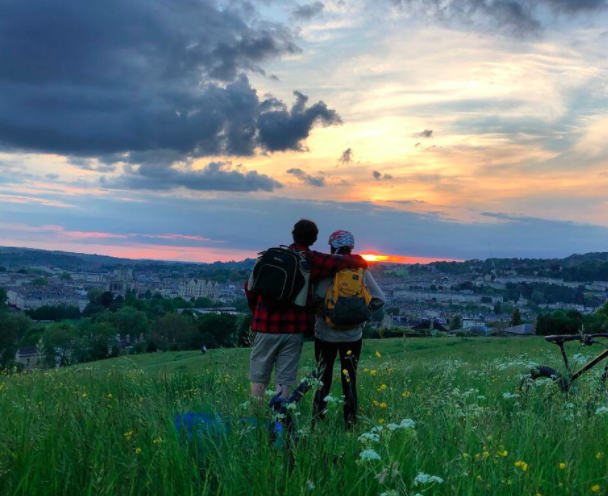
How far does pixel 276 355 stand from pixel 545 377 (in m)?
2.89

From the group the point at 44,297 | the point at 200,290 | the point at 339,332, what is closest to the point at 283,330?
the point at 339,332

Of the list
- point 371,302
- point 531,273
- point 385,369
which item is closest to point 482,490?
point 371,302

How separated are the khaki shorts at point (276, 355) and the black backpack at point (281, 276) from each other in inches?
18.1

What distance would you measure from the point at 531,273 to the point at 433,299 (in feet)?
91.4

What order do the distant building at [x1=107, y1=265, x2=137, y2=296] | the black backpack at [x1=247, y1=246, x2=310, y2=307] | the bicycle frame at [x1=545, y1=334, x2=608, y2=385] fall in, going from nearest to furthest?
the bicycle frame at [x1=545, y1=334, x2=608, y2=385], the black backpack at [x1=247, y1=246, x2=310, y2=307], the distant building at [x1=107, y1=265, x2=137, y2=296]

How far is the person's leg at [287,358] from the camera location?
20.3 feet

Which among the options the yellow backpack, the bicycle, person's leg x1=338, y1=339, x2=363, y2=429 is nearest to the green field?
person's leg x1=338, y1=339, x2=363, y2=429

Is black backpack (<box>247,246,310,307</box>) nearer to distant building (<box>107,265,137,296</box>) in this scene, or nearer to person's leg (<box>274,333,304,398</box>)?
person's leg (<box>274,333,304,398</box>)

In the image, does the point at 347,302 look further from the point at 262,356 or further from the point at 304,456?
the point at 304,456

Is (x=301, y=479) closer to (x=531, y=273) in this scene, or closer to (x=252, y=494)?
(x=252, y=494)

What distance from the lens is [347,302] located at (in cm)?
589

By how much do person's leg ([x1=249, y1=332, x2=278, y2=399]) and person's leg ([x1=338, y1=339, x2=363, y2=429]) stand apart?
727mm

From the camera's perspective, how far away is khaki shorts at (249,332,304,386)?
20.3ft

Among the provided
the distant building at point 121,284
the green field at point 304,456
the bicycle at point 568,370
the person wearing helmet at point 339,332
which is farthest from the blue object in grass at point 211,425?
the distant building at point 121,284
